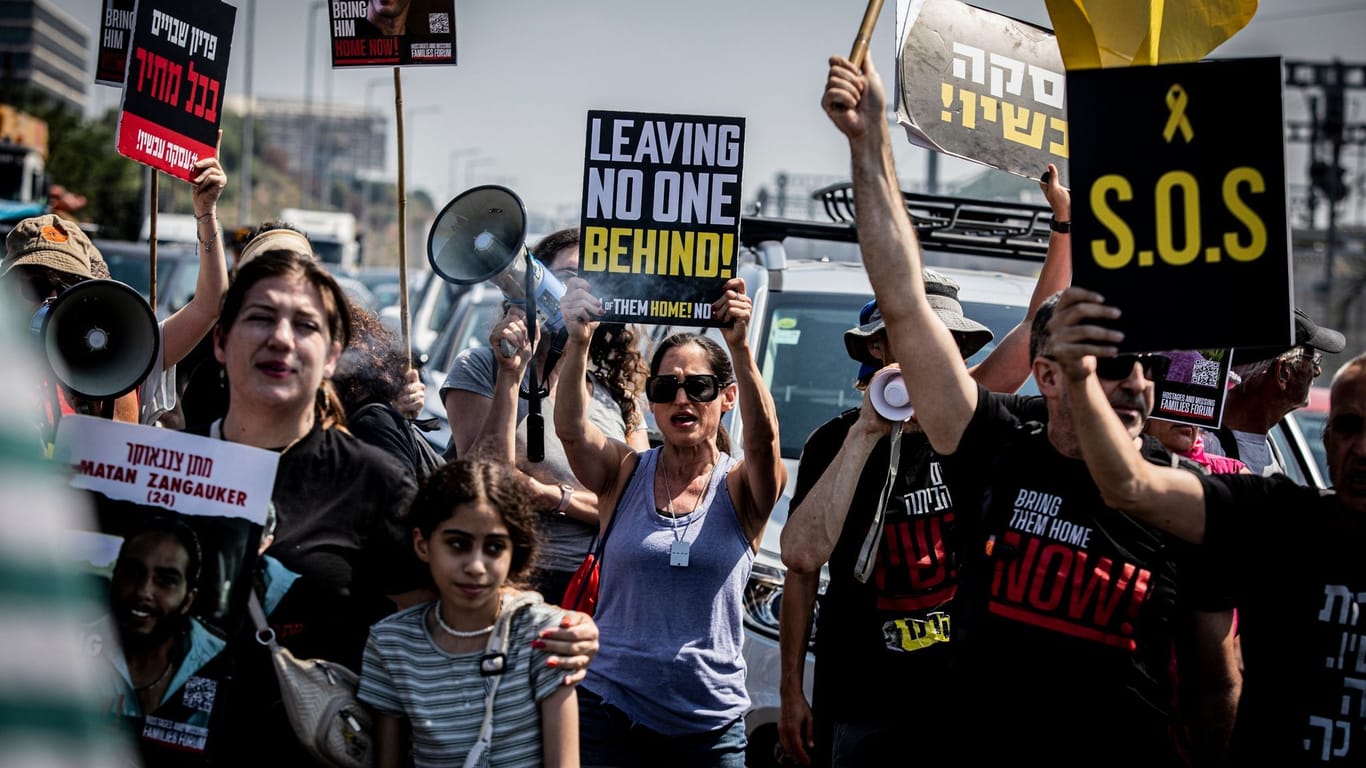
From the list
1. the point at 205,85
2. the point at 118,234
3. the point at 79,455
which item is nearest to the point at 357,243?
the point at 118,234

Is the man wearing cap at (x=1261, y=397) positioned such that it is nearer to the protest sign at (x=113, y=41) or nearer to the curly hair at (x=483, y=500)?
the curly hair at (x=483, y=500)

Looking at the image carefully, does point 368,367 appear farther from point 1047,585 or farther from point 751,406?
point 1047,585

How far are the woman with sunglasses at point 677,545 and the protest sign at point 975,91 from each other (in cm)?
121

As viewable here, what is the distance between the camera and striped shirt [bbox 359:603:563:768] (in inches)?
123

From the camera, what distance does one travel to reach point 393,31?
5180 mm

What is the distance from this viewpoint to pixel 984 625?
3.24m

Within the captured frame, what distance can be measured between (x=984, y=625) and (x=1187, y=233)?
100 centimetres

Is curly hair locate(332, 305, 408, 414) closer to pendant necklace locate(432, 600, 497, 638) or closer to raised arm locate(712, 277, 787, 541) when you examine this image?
pendant necklace locate(432, 600, 497, 638)

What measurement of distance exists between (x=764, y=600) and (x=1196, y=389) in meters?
1.61

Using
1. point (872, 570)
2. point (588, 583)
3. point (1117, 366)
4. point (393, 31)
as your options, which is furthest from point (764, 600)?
point (393, 31)

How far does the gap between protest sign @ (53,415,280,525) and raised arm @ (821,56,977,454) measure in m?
1.41

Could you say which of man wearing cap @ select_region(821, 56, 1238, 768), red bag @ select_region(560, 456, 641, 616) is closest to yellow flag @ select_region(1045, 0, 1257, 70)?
man wearing cap @ select_region(821, 56, 1238, 768)

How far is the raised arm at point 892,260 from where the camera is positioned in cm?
318

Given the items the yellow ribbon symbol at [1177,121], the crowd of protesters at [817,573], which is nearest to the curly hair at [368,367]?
the crowd of protesters at [817,573]
